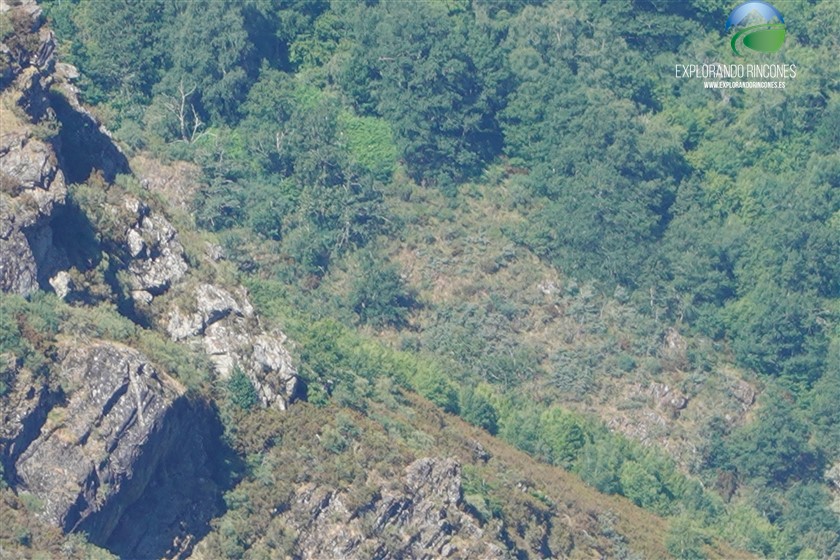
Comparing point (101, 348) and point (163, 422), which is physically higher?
point (101, 348)

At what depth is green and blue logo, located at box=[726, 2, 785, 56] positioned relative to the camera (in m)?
161

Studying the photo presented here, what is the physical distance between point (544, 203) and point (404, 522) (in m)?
47.5

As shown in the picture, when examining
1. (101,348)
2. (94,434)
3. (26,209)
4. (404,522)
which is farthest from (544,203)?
(94,434)

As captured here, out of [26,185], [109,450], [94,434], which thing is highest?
[26,185]

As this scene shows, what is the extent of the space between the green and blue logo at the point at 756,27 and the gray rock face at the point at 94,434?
219ft

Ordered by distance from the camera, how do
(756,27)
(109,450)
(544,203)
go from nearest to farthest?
(109,450) < (544,203) < (756,27)

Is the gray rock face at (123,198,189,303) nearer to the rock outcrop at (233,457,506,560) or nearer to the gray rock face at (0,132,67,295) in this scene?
the gray rock face at (0,132,67,295)

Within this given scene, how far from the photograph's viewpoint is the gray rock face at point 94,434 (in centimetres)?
9619

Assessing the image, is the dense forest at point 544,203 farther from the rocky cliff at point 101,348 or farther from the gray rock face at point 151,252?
the rocky cliff at point 101,348

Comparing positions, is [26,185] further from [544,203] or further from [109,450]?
[544,203]

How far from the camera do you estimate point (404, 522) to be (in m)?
107

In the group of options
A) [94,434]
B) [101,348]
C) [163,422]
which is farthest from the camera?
[163,422]

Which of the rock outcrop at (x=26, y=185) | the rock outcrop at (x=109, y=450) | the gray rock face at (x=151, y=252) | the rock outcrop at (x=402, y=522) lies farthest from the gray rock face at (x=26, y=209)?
the rock outcrop at (x=402, y=522)

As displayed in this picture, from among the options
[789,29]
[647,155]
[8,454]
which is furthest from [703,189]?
[8,454]
